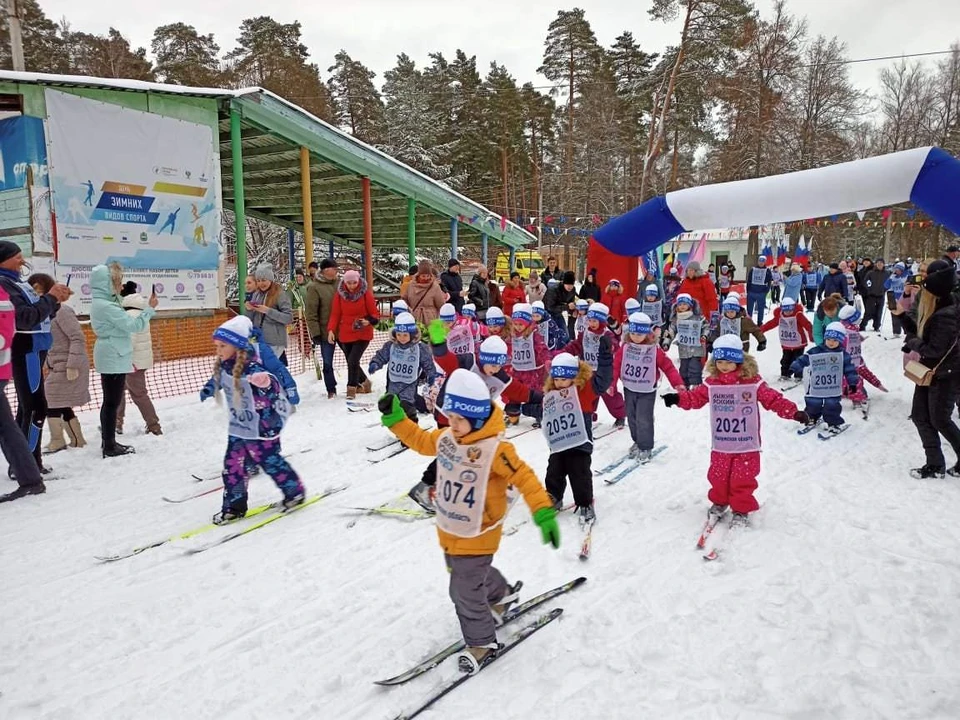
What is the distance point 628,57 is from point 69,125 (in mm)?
34961

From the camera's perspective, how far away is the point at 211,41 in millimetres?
34188

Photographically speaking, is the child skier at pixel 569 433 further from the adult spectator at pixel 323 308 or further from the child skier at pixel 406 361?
the adult spectator at pixel 323 308

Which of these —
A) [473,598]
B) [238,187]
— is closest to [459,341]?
[473,598]

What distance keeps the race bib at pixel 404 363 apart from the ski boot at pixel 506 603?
12.2ft

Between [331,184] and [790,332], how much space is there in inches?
480

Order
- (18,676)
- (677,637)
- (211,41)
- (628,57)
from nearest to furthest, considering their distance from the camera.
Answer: (18,676), (677,637), (211,41), (628,57)

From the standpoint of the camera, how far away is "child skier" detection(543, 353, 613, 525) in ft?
16.0

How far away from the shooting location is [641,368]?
6.40 metres

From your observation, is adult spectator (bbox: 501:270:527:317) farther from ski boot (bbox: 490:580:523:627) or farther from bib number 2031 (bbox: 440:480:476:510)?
bib number 2031 (bbox: 440:480:476:510)

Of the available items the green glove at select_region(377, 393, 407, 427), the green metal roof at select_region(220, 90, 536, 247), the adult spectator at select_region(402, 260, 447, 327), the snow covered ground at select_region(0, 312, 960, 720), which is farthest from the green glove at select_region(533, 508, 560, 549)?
the green metal roof at select_region(220, 90, 536, 247)

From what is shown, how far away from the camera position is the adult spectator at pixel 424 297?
30.2 feet

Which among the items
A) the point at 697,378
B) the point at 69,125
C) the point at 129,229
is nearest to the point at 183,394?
the point at 129,229

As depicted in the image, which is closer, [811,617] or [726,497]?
[811,617]

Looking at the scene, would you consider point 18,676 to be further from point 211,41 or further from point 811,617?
point 211,41
